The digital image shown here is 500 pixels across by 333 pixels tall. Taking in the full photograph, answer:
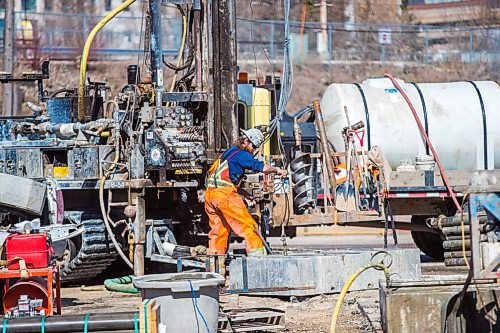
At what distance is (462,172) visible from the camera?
1411 centimetres

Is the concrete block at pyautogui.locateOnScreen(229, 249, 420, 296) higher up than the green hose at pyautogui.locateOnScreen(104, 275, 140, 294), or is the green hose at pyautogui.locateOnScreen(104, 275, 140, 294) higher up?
the concrete block at pyautogui.locateOnScreen(229, 249, 420, 296)

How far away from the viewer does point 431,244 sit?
52.5 ft

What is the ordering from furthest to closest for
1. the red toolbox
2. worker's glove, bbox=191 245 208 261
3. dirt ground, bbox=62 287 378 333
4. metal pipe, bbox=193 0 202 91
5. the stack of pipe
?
metal pipe, bbox=193 0 202 91, the stack of pipe, worker's glove, bbox=191 245 208 261, dirt ground, bbox=62 287 378 333, the red toolbox

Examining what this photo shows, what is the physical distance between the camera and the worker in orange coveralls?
40.0 ft

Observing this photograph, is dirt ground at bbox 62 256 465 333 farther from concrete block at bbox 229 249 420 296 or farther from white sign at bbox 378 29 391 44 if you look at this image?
white sign at bbox 378 29 391 44

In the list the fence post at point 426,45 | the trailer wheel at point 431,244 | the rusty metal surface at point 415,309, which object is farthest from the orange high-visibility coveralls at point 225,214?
the fence post at point 426,45

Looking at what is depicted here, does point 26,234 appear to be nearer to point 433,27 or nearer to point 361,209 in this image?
point 361,209

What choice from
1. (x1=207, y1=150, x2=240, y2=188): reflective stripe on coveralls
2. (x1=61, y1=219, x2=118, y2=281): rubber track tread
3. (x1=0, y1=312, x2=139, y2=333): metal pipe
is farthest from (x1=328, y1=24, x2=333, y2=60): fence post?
(x1=0, y1=312, x2=139, y2=333): metal pipe

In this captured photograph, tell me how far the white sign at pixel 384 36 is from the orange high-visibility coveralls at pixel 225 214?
83.2ft

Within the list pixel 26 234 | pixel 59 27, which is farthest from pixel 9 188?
pixel 59 27

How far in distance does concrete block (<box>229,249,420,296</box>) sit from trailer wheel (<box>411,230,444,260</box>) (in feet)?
13.3

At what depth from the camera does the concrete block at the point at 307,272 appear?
11.7 metres

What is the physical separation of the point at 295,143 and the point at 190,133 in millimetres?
2022

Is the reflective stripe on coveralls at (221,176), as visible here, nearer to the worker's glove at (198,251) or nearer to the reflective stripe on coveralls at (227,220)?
the reflective stripe on coveralls at (227,220)
